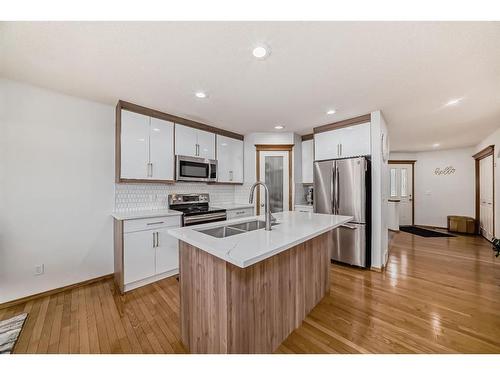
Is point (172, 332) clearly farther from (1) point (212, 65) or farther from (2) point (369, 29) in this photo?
(2) point (369, 29)

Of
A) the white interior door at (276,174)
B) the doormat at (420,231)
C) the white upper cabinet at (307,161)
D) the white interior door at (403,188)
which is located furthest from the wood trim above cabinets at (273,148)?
the white interior door at (403,188)

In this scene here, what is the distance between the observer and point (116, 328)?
172cm

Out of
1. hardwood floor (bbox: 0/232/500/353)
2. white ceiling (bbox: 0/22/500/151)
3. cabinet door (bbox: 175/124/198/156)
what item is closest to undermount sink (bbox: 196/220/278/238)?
hardwood floor (bbox: 0/232/500/353)

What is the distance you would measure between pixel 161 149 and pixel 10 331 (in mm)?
2301

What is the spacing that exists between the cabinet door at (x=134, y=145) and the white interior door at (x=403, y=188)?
23.0 feet

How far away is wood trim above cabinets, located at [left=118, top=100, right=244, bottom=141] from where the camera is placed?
8.65ft

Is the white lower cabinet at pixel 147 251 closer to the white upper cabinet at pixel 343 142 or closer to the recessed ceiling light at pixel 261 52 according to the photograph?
the recessed ceiling light at pixel 261 52

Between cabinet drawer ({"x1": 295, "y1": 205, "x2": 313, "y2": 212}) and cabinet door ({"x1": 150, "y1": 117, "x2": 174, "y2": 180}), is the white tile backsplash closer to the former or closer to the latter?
cabinet door ({"x1": 150, "y1": 117, "x2": 174, "y2": 180})

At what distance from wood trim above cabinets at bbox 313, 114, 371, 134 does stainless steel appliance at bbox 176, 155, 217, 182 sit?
1994 mm

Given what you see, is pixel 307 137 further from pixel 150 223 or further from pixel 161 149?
pixel 150 223

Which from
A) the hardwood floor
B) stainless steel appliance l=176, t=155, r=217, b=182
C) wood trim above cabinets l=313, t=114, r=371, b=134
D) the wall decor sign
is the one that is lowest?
the hardwood floor

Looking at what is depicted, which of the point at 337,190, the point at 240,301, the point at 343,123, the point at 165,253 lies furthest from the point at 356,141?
the point at 165,253

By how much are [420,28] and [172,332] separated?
9.71ft
